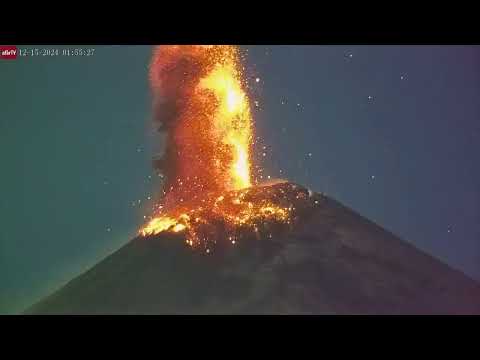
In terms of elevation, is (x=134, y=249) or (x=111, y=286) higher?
(x=134, y=249)

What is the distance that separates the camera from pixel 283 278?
19.0 m

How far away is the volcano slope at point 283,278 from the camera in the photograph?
17141mm

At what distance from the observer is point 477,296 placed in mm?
20750

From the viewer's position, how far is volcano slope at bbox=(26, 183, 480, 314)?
1714 cm
